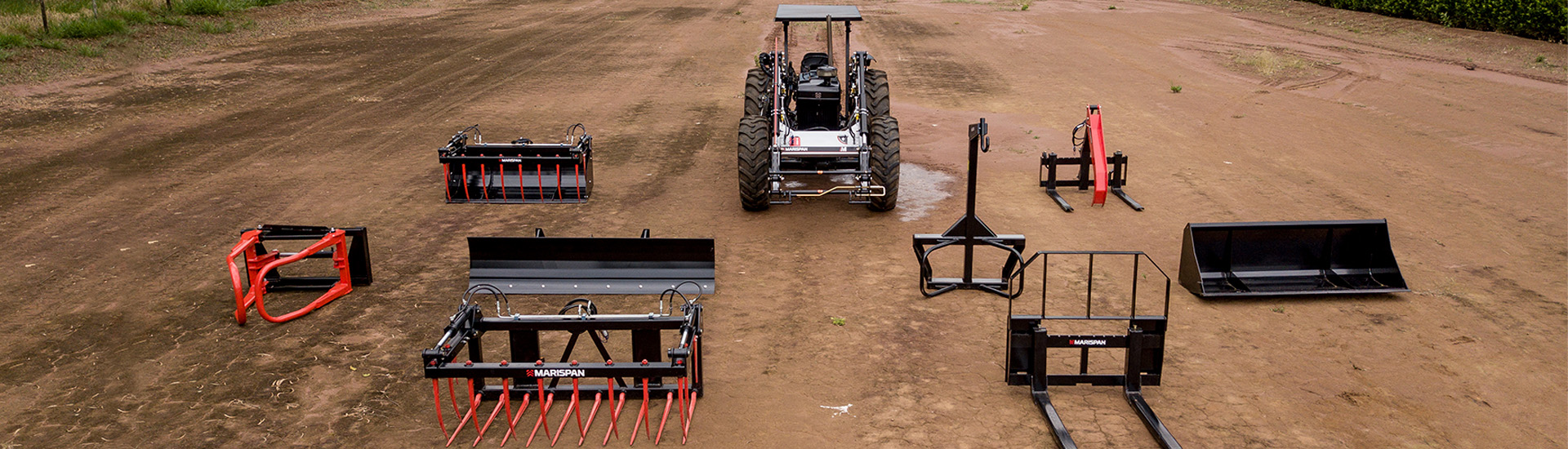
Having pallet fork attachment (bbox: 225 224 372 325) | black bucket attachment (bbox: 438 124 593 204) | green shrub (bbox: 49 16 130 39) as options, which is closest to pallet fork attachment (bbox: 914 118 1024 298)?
black bucket attachment (bbox: 438 124 593 204)

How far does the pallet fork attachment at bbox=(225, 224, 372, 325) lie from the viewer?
8820 millimetres

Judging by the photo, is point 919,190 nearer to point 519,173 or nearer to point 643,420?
point 519,173

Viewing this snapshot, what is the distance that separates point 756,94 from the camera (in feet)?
45.3

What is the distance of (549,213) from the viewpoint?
38.9 feet

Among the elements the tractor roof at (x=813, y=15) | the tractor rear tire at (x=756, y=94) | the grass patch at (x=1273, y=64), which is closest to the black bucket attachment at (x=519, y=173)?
the tractor rear tire at (x=756, y=94)

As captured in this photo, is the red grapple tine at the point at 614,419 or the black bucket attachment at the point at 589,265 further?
the black bucket attachment at the point at 589,265

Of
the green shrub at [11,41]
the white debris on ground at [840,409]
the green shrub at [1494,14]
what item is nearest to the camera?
the white debris on ground at [840,409]

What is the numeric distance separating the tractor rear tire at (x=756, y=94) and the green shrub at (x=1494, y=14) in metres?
20.8

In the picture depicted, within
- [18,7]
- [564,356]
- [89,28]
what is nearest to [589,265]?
[564,356]

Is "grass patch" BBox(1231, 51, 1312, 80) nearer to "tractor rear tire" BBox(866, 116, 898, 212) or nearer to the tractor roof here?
the tractor roof

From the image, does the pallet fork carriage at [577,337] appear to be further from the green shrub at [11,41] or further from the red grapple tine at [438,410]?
the green shrub at [11,41]

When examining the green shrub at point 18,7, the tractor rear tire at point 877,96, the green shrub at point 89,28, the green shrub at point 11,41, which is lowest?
the tractor rear tire at point 877,96

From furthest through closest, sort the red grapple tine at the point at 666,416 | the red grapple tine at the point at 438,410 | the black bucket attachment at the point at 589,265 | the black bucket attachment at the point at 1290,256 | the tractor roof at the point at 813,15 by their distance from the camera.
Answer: the tractor roof at the point at 813,15 → the black bucket attachment at the point at 1290,256 → the black bucket attachment at the point at 589,265 → the red grapple tine at the point at 666,416 → the red grapple tine at the point at 438,410

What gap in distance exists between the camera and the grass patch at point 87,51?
2164 centimetres
